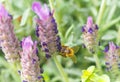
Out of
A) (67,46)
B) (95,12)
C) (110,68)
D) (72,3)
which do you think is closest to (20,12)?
(72,3)

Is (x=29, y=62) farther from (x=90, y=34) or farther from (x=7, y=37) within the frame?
(x=90, y=34)

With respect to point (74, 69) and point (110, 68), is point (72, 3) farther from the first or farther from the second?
point (110, 68)

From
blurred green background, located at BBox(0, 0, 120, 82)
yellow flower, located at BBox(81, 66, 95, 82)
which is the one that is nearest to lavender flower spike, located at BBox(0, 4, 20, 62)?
yellow flower, located at BBox(81, 66, 95, 82)

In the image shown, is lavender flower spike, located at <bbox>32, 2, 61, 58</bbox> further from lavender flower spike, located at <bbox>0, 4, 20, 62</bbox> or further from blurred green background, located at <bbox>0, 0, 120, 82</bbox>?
blurred green background, located at <bbox>0, 0, 120, 82</bbox>

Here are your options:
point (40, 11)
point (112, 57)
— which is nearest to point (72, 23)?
point (112, 57)

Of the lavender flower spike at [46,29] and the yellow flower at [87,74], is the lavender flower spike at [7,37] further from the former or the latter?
the yellow flower at [87,74]

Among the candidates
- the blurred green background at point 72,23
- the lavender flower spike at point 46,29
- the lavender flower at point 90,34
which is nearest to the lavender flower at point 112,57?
the lavender flower at point 90,34

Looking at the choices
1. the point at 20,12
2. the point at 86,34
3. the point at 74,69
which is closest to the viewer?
the point at 86,34
